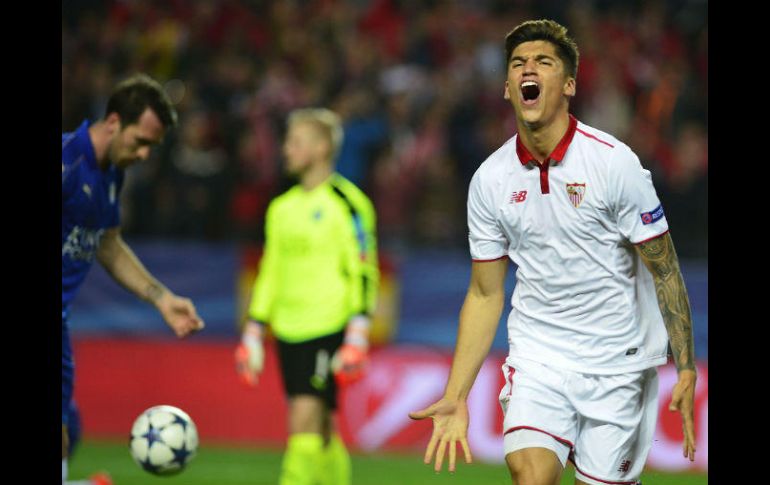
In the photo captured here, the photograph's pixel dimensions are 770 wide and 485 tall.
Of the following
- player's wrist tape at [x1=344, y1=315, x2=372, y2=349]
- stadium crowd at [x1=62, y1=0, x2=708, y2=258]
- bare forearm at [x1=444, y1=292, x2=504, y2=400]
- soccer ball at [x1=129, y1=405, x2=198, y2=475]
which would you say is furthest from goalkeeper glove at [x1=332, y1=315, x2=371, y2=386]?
stadium crowd at [x1=62, y1=0, x2=708, y2=258]

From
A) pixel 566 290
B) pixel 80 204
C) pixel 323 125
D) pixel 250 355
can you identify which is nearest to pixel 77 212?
pixel 80 204

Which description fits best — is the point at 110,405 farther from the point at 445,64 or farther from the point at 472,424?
the point at 445,64

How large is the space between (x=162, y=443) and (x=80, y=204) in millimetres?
1298

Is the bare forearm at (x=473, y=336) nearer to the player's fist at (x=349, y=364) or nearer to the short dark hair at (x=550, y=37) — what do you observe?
the short dark hair at (x=550, y=37)

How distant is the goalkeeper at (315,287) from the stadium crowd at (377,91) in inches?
124

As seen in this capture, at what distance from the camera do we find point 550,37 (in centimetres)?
468

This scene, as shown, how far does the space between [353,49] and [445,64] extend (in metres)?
1.05

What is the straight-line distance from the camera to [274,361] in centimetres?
1048

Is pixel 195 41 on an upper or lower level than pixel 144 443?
upper

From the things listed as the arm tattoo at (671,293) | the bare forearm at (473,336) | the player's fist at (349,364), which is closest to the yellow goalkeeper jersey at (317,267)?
the player's fist at (349,364)

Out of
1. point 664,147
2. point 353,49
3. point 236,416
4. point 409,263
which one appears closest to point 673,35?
point 664,147

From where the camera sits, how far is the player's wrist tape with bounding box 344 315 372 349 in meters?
7.48

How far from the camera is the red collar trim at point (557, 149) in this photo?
4699 mm

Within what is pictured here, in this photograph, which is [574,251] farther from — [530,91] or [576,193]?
[530,91]
